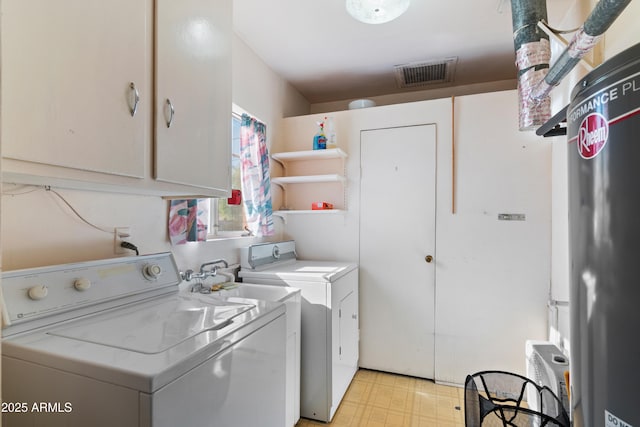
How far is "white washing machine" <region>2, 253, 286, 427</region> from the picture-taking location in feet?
2.52

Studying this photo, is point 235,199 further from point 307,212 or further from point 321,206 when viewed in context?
point 321,206

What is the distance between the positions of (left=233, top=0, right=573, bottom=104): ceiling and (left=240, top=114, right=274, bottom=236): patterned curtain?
64 centimetres

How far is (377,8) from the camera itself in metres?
1.75

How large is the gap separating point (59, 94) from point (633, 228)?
1.34m

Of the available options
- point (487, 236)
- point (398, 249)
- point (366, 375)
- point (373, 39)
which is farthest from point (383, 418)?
point (373, 39)

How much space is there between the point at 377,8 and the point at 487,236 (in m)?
1.75

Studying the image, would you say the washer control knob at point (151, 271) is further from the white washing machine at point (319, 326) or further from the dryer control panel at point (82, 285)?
the white washing machine at point (319, 326)

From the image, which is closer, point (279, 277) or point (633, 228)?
point (633, 228)

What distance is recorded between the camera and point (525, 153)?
229 centimetres

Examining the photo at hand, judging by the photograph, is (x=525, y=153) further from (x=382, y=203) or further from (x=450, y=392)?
(x=450, y=392)

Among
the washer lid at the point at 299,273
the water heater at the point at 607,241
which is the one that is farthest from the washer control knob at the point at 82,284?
the water heater at the point at 607,241

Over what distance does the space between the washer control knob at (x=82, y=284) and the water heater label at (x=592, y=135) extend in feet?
4.95

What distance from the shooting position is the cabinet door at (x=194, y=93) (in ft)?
3.94

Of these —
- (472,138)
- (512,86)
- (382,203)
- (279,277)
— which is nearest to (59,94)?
(279,277)
